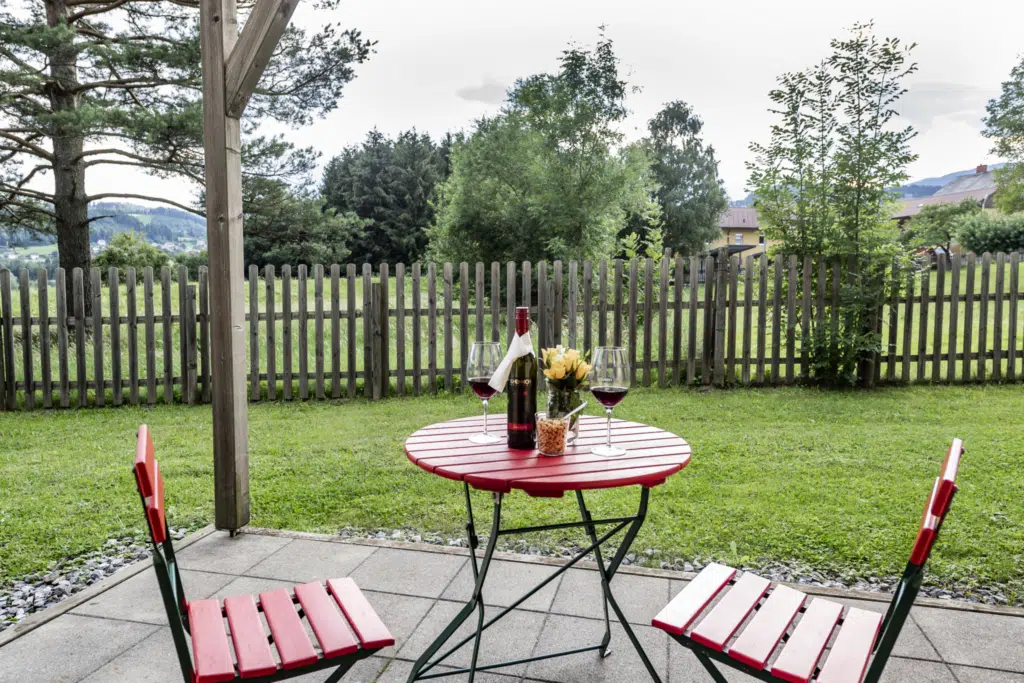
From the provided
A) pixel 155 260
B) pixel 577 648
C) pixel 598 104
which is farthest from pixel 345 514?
pixel 598 104

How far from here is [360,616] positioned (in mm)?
1631

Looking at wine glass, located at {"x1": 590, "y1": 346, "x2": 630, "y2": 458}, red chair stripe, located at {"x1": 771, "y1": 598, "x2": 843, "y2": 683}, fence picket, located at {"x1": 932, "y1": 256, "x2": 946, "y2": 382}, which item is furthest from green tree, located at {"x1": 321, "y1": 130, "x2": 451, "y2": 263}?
red chair stripe, located at {"x1": 771, "y1": 598, "x2": 843, "y2": 683}

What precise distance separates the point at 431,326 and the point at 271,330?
1.60 meters

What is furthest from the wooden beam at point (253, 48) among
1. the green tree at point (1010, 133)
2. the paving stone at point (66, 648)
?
the green tree at point (1010, 133)

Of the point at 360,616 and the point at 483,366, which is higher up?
the point at 483,366

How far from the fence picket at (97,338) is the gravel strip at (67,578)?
3.99m

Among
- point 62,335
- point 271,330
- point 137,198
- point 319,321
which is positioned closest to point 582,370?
point 319,321

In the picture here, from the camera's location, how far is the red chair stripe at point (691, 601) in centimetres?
159

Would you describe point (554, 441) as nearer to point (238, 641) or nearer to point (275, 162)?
point (238, 641)

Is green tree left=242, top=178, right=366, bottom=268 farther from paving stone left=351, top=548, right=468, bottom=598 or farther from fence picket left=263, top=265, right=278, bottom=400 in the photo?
paving stone left=351, top=548, right=468, bottom=598

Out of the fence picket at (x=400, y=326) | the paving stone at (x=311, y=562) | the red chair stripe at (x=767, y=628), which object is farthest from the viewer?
the fence picket at (x=400, y=326)

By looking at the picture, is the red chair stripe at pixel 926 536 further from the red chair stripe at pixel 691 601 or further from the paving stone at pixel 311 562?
the paving stone at pixel 311 562

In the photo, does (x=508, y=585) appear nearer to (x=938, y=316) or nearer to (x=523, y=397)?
(x=523, y=397)

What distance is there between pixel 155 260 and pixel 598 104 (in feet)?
32.5
